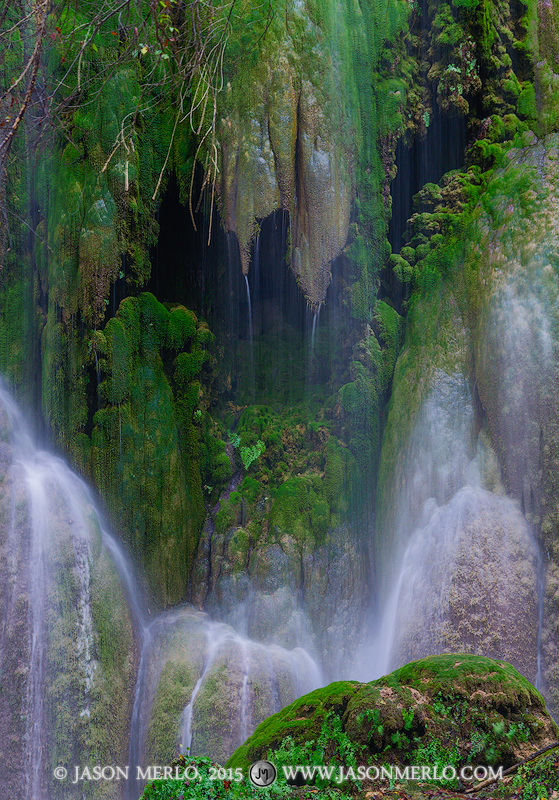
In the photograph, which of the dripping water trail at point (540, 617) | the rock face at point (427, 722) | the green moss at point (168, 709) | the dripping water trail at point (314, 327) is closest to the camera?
the rock face at point (427, 722)

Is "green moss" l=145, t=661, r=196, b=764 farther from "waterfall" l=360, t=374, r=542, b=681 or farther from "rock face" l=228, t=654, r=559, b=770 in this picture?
"rock face" l=228, t=654, r=559, b=770

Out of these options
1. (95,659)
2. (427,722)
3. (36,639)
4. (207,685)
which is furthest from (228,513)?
(427,722)

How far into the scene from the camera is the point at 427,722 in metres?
3.22

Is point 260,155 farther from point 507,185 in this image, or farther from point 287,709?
point 287,709

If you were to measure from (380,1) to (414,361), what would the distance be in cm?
421

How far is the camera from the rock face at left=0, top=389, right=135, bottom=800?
492 centimetres

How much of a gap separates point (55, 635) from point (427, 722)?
3.40 metres

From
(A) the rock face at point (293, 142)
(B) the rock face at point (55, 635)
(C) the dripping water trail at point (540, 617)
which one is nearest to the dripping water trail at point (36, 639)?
(B) the rock face at point (55, 635)

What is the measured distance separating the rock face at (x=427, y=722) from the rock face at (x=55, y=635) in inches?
85.7

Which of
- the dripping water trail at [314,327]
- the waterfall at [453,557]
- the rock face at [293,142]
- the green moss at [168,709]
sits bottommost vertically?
the green moss at [168,709]

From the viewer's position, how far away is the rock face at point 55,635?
4.92 meters

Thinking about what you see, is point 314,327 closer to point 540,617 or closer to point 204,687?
point 540,617

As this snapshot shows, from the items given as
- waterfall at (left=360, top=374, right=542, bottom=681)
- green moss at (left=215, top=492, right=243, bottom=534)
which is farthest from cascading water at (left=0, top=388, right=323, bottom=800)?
waterfall at (left=360, top=374, right=542, bottom=681)

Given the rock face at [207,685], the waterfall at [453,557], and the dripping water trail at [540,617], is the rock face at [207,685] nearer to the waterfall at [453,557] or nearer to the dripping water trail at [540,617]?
the waterfall at [453,557]
